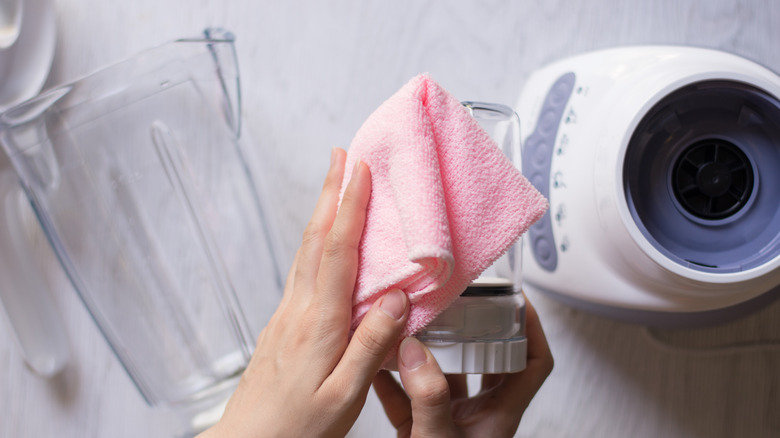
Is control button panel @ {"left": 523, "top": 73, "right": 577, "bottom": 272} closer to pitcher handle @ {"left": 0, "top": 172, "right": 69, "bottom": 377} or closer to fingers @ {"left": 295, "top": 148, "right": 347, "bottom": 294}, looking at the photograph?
fingers @ {"left": 295, "top": 148, "right": 347, "bottom": 294}

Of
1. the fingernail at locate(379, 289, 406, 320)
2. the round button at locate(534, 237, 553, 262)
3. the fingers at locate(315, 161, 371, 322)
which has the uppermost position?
the fingers at locate(315, 161, 371, 322)

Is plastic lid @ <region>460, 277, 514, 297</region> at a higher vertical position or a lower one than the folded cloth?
lower

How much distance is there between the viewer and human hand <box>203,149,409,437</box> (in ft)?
1.22

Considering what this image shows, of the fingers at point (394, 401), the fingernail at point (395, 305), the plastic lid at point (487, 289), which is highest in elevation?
the fingernail at point (395, 305)

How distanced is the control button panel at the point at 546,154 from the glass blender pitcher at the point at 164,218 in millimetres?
319

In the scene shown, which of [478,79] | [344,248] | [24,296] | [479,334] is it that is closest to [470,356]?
[479,334]

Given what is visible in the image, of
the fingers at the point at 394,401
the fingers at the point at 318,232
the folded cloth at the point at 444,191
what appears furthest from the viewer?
the fingers at the point at 394,401

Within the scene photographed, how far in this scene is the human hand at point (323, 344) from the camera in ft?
1.22

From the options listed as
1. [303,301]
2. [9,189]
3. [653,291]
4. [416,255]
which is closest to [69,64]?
[9,189]

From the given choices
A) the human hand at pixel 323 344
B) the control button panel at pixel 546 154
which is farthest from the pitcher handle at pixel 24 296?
the control button panel at pixel 546 154

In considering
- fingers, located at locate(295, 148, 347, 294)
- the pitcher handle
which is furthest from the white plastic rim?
the pitcher handle

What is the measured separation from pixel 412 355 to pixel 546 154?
0.80 ft

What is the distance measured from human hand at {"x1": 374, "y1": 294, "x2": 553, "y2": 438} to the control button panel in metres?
0.06

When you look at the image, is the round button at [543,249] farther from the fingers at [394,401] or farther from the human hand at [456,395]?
the fingers at [394,401]
